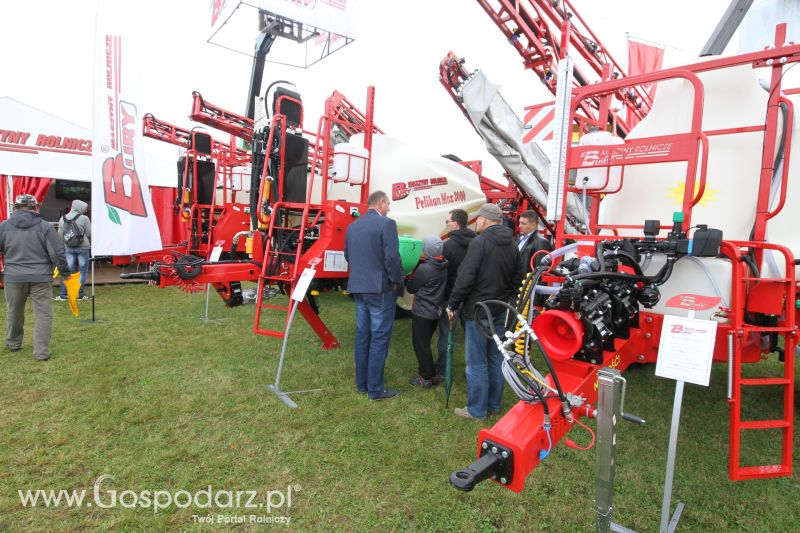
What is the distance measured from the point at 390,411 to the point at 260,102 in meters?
4.25

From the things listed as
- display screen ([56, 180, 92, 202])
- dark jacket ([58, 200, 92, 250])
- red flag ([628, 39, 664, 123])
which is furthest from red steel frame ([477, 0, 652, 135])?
display screen ([56, 180, 92, 202])

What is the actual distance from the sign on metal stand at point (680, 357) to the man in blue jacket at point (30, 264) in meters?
5.32

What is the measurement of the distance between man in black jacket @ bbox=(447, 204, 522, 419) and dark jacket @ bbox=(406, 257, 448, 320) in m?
0.58

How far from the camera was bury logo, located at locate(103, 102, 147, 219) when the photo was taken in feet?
17.3

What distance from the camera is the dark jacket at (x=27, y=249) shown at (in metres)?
4.31

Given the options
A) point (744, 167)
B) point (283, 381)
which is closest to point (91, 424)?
point (283, 381)

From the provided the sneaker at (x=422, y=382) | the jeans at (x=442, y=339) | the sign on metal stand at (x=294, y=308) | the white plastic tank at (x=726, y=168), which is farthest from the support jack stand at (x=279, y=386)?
the white plastic tank at (x=726, y=168)

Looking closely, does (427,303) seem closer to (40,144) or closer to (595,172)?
(595,172)

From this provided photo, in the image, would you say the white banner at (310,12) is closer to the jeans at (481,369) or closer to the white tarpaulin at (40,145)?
the white tarpaulin at (40,145)

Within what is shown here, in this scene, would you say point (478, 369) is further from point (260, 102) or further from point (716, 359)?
point (260, 102)

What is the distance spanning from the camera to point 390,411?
3.55m

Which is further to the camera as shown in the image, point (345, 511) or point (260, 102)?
point (260, 102)

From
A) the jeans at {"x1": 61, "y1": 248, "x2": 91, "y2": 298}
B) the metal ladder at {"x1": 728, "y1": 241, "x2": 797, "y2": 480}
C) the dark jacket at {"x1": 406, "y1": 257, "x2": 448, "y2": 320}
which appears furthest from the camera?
the jeans at {"x1": 61, "y1": 248, "x2": 91, "y2": 298}

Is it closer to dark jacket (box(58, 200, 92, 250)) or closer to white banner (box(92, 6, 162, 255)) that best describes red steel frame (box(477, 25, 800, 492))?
white banner (box(92, 6, 162, 255))
